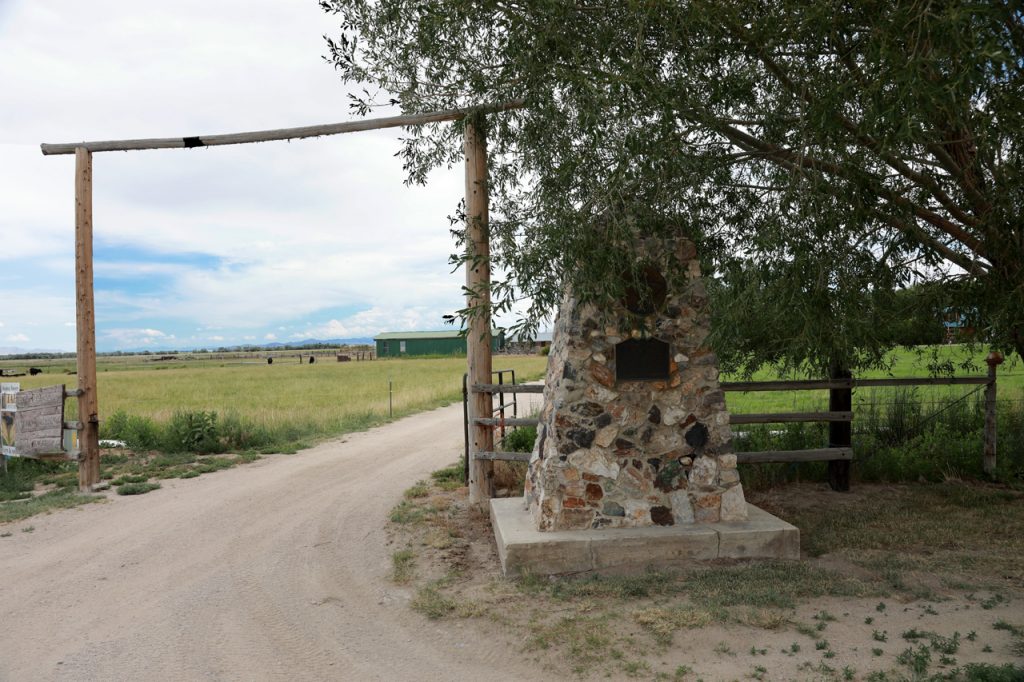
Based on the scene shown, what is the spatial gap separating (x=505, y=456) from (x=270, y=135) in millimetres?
5672

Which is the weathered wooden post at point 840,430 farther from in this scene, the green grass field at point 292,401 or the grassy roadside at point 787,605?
the green grass field at point 292,401

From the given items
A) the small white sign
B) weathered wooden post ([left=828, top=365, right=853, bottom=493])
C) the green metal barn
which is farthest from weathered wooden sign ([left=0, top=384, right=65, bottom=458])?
the green metal barn

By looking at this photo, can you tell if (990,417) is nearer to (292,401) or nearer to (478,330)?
(478,330)

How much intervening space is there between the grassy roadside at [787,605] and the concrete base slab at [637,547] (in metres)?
0.16

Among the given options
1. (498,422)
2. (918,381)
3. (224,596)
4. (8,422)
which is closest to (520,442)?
(498,422)

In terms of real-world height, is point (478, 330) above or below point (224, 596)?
above

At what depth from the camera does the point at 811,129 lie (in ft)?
17.0

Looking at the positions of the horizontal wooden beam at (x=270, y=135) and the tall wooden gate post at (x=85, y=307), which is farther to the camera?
the tall wooden gate post at (x=85, y=307)

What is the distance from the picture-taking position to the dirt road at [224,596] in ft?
15.3

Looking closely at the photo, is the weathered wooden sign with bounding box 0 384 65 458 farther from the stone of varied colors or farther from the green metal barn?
the green metal barn

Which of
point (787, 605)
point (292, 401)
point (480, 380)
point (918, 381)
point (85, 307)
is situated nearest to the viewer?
point (787, 605)

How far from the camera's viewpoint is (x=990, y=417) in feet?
30.4

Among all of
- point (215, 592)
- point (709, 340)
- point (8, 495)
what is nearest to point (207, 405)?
point (8, 495)

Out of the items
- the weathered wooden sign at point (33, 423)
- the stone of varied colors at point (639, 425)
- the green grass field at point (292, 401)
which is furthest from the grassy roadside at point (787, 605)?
the green grass field at point (292, 401)
